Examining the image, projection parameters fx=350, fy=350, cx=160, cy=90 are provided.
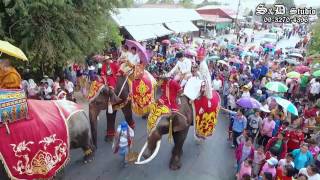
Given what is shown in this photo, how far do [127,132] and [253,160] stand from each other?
2.47 m

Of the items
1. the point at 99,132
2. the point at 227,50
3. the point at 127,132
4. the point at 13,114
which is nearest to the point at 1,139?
the point at 13,114

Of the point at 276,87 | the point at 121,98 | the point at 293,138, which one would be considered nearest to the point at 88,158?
the point at 121,98

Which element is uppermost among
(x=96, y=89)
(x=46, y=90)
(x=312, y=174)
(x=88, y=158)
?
(x=96, y=89)

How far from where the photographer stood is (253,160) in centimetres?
632

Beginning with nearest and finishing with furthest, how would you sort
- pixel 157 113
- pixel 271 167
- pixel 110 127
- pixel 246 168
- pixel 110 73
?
pixel 271 167, pixel 246 168, pixel 157 113, pixel 110 73, pixel 110 127

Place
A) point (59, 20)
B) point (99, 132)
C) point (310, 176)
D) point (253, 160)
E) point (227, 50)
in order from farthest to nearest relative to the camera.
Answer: point (227, 50), point (59, 20), point (99, 132), point (253, 160), point (310, 176)

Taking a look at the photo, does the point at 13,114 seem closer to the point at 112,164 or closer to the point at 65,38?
the point at 112,164

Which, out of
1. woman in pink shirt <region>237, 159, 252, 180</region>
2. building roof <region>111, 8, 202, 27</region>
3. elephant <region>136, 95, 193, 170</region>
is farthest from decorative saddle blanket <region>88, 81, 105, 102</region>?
building roof <region>111, 8, 202, 27</region>

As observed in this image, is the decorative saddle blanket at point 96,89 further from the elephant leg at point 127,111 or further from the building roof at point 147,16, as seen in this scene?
the building roof at point 147,16

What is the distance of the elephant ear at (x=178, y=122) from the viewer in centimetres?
658

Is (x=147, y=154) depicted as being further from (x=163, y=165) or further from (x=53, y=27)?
(x=53, y=27)

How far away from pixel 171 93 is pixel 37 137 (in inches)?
99.1

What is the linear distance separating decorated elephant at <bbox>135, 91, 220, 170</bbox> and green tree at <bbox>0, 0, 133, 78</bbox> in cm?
434

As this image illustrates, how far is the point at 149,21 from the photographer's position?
20.3m
